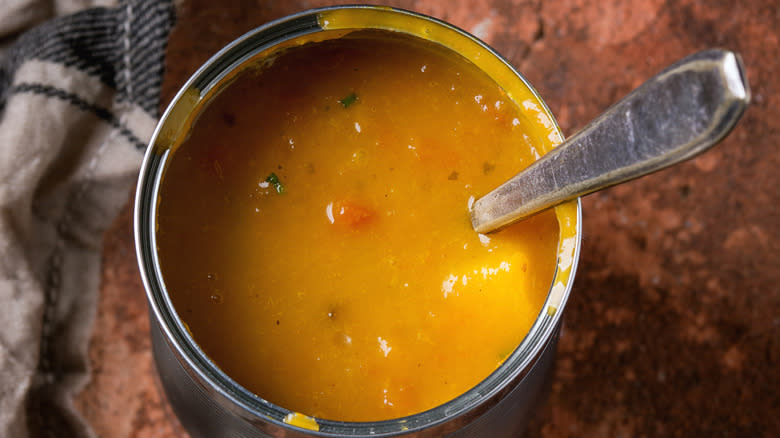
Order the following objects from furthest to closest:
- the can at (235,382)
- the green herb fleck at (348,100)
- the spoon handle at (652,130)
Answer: the green herb fleck at (348,100) → the can at (235,382) → the spoon handle at (652,130)

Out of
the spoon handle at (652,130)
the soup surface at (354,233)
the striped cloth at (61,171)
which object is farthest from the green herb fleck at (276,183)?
the striped cloth at (61,171)

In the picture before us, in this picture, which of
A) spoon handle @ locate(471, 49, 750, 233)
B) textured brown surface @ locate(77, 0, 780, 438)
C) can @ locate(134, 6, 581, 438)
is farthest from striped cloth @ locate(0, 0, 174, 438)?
spoon handle @ locate(471, 49, 750, 233)

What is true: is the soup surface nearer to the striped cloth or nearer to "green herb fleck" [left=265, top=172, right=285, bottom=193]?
"green herb fleck" [left=265, top=172, right=285, bottom=193]

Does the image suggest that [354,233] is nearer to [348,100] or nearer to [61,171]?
[348,100]

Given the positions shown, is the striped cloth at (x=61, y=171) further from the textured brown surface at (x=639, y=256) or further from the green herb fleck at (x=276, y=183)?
the green herb fleck at (x=276, y=183)

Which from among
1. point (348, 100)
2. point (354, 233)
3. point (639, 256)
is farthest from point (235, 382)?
point (639, 256)
